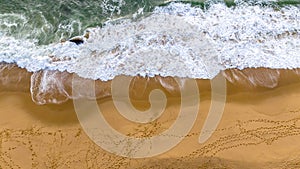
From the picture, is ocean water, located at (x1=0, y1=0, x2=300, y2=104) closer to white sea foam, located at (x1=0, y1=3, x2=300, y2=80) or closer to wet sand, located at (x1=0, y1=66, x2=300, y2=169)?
white sea foam, located at (x1=0, y1=3, x2=300, y2=80)

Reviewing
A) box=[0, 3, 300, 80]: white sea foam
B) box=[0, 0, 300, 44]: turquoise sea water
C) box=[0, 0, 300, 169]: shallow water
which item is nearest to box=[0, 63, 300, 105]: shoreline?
box=[0, 0, 300, 169]: shallow water

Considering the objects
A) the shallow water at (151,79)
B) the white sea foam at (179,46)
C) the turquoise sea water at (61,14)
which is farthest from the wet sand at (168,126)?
the turquoise sea water at (61,14)

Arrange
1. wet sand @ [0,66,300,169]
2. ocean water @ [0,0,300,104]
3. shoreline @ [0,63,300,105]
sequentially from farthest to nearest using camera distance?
ocean water @ [0,0,300,104], shoreline @ [0,63,300,105], wet sand @ [0,66,300,169]

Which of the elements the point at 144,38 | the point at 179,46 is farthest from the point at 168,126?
the point at 144,38

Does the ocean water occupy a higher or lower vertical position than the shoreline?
higher

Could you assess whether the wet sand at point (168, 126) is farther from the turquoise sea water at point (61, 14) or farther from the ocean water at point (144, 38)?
the turquoise sea water at point (61, 14)

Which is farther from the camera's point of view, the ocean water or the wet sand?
the ocean water

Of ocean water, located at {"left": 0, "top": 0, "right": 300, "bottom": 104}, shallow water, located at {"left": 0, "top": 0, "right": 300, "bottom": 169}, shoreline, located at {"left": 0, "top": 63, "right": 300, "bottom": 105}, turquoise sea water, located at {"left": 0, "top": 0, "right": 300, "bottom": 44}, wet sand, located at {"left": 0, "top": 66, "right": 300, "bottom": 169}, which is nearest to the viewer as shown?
wet sand, located at {"left": 0, "top": 66, "right": 300, "bottom": 169}

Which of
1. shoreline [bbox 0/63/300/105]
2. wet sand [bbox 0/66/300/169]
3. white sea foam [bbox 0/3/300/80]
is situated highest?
white sea foam [bbox 0/3/300/80]
